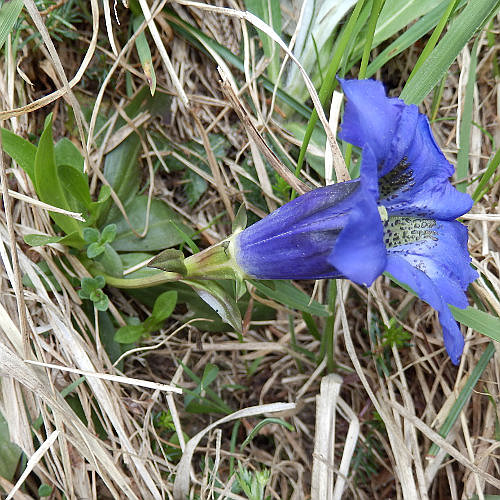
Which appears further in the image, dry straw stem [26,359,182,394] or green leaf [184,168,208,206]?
green leaf [184,168,208,206]

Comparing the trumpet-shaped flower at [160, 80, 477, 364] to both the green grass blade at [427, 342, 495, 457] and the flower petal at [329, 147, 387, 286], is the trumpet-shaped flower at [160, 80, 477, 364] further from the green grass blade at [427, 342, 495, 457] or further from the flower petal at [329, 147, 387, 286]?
the green grass blade at [427, 342, 495, 457]

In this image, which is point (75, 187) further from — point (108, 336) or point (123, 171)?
point (108, 336)

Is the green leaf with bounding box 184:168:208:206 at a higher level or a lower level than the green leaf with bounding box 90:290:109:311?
higher

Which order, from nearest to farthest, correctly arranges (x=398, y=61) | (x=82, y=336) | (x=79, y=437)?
(x=79, y=437) → (x=82, y=336) → (x=398, y=61)

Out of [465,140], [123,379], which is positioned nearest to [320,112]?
[465,140]

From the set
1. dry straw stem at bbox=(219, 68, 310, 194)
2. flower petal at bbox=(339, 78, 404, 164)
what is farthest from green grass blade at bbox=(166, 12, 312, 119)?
flower petal at bbox=(339, 78, 404, 164)

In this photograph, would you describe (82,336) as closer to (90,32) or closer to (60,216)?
(60,216)

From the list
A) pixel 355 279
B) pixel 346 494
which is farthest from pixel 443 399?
pixel 355 279
